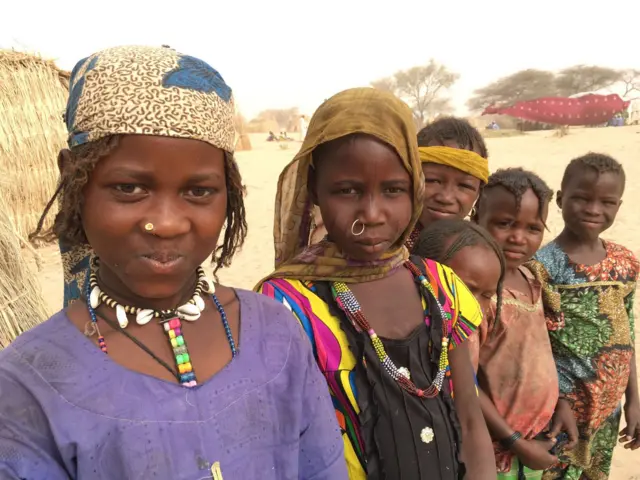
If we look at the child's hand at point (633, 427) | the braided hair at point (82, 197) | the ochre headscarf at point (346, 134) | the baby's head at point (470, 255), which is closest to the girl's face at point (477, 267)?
the baby's head at point (470, 255)

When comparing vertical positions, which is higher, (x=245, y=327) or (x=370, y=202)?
(x=370, y=202)

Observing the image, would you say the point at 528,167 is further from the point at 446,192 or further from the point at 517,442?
the point at 517,442

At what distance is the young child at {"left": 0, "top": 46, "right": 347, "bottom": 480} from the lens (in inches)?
31.8

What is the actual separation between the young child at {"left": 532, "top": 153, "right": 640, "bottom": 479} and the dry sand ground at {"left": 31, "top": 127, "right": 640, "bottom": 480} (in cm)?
133

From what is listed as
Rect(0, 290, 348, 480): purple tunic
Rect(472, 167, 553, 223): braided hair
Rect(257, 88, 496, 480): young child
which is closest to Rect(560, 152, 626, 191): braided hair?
Rect(472, 167, 553, 223): braided hair

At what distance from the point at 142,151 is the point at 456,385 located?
45.2 inches

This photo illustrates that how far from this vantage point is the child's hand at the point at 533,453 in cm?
186

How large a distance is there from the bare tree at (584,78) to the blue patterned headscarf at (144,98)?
37482mm

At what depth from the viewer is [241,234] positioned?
124cm

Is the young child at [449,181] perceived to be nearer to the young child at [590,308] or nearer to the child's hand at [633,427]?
the young child at [590,308]

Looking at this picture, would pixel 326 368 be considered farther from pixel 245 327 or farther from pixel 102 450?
pixel 102 450

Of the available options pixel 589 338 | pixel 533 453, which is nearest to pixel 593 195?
pixel 589 338

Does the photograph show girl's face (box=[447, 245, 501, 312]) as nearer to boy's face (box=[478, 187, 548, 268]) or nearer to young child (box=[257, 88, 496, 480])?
young child (box=[257, 88, 496, 480])

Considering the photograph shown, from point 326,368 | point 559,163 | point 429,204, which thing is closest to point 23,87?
point 429,204
